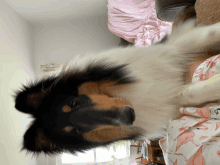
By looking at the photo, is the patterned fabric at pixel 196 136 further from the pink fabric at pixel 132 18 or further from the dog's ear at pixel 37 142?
the pink fabric at pixel 132 18

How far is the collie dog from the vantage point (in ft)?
1.09

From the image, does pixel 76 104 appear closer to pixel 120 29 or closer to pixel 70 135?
pixel 70 135

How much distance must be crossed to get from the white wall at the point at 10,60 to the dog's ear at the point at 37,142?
3.35 feet

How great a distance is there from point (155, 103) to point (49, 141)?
0.24 meters

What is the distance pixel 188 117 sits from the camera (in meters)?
0.33

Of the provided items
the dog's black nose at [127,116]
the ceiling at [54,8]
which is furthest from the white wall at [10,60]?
the dog's black nose at [127,116]

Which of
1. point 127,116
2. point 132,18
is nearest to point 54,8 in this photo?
point 132,18

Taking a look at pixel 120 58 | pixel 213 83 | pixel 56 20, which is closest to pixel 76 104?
pixel 120 58

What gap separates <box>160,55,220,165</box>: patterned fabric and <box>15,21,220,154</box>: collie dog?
0.10ft

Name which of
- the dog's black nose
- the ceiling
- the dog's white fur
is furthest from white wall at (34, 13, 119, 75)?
the dog's black nose

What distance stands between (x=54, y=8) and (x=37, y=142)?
5.62 feet

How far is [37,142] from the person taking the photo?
0.36 meters

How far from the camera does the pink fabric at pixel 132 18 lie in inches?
53.4

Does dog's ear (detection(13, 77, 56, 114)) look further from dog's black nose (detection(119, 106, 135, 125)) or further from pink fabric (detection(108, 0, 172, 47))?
pink fabric (detection(108, 0, 172, 47))
